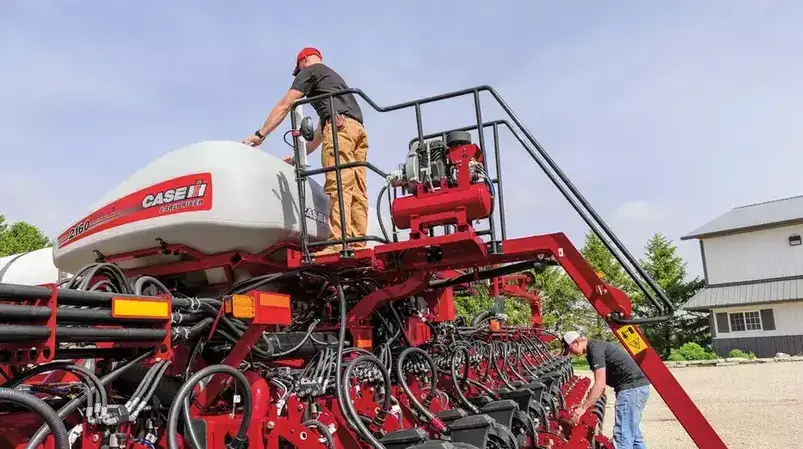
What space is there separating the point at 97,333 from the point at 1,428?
0.63 meters

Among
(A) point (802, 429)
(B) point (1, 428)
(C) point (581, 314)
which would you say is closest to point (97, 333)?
(B) point (1, 428)

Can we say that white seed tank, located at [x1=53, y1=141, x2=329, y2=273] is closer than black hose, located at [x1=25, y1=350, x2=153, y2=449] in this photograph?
No

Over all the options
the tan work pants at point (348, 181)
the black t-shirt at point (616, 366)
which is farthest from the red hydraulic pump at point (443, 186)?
the black t-shirt at point (616, 366)

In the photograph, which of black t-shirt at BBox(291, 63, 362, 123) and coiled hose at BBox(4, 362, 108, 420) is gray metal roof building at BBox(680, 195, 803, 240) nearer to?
black t-shirt at BBox(291, 63, 362, 123)

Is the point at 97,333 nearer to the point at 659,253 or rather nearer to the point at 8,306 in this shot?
the point at 8,306

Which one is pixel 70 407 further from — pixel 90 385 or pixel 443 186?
pixel 443 186

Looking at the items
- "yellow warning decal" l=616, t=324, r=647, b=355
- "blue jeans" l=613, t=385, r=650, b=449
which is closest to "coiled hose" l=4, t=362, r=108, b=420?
"yellow warning decal" l=616, t=324, r=647, b=355

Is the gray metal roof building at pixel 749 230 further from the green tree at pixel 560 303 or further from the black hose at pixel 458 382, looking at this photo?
the black hose at pixel 458 382

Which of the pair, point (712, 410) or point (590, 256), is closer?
point (712, 410)

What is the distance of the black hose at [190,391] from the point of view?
10.00 ft

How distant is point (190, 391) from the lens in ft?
10.6

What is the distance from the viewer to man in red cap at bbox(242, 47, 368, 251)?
493cm

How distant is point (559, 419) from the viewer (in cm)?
645

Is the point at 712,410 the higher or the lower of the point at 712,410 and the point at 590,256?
the lower
